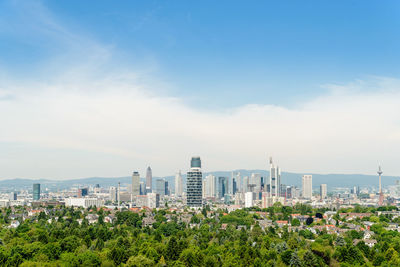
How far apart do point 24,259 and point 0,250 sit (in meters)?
1.99

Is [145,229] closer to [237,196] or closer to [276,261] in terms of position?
[276,261]

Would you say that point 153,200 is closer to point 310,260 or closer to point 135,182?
point 135,182

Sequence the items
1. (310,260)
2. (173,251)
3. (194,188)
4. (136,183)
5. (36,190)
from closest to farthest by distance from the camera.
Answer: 1. (310,260)
2. (173,251)
3. (194,188)
4. (36,190)
5. (136,183)

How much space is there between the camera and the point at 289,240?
4225 cm

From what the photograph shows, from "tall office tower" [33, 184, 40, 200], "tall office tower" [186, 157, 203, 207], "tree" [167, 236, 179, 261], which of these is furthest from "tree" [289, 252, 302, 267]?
"tall office tower" [33, 184, 40, 200]

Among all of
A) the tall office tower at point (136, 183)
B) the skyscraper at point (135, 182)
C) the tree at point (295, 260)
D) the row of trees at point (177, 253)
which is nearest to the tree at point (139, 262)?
the row of trees at point (177, 253)

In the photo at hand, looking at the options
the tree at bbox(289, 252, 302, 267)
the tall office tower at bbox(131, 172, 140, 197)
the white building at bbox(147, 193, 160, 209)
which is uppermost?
the tall office tower at bbox(131, 172, 140, 197)

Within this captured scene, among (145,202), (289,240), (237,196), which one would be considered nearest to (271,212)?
(289,240)

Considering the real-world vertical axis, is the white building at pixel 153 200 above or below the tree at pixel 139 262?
below

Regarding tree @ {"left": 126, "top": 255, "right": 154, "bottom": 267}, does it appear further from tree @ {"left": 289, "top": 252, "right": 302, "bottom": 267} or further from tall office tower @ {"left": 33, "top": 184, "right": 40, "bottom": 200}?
tall office tower @ {"left": 33, "top": 184, "right": 40, "bottom": 200}

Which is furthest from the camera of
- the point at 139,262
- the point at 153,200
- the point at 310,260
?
the point at 153,200

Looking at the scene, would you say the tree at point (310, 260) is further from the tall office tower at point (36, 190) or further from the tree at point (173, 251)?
the tall office tower at point (36, 190)

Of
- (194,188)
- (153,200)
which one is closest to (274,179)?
(153,200)

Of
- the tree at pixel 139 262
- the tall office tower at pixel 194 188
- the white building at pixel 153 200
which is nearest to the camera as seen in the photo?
the tree at pixel 139 262
